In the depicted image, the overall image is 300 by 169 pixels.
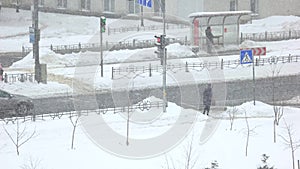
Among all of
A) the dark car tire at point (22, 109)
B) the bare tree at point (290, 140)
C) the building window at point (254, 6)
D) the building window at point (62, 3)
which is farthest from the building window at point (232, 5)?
the bare tree at point (290, 140)

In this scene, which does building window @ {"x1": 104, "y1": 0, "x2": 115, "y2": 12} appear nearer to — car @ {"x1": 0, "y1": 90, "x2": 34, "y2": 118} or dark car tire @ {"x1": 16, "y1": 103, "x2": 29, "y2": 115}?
car @ {"x1": 0, "y1": 90, "x2": 34, "y2": 118}

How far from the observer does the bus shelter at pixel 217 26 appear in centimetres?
4447

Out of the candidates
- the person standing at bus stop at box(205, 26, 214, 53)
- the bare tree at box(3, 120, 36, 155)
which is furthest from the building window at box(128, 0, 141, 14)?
the bare tree at box(3, 120, 36, 155)

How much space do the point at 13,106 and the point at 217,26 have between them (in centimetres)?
2192

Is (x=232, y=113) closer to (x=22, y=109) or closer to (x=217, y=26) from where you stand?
(x=22, y=109)

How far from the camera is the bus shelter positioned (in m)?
44.5

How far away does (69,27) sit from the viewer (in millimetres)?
57375

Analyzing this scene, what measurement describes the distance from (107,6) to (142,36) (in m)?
11.2

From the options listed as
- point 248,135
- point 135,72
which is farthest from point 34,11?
point 248,135

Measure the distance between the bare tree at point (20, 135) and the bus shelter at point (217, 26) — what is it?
23404mm

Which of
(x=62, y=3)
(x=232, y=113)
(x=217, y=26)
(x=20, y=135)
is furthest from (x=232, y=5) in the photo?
(x=20, y=135)

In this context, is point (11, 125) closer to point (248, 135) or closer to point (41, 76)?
point (248, 135)

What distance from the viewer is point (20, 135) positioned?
70.8 feet

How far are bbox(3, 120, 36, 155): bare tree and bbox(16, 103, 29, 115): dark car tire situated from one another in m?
3.53
